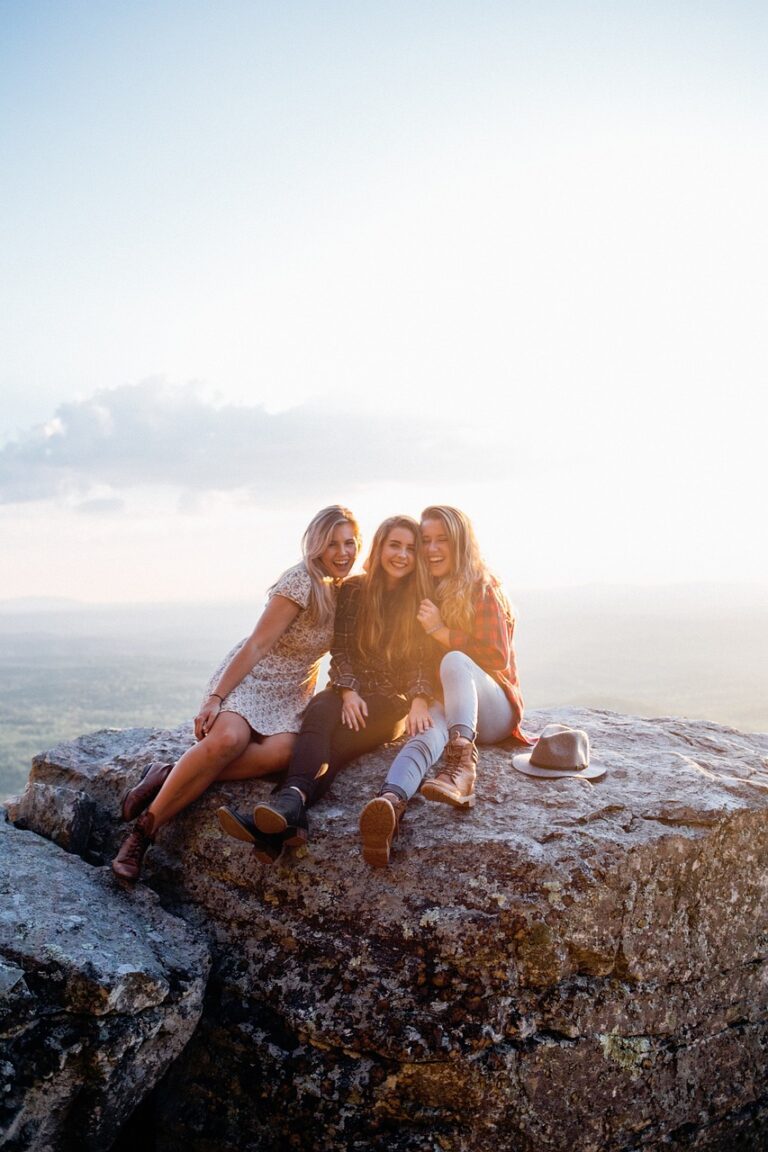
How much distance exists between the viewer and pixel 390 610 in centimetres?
789

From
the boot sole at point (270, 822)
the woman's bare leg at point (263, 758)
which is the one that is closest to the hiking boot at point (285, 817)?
the boot sole at point (270, 822)

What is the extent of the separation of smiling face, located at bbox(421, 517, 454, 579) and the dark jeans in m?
1.44

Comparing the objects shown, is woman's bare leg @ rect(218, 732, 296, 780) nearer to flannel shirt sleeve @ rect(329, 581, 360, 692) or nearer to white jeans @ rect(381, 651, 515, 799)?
flannel shirt sleeve @ rect(329, 581, 360, 692)

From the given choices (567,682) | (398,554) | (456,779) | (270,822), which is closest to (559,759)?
(456,779)

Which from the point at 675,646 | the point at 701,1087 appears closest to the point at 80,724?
the point at 675,646

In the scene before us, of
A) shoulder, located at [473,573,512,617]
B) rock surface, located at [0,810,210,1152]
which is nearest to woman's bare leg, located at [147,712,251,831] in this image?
rock surface, located at [0,810,210,1152]

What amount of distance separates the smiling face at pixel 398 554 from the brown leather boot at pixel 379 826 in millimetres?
2464

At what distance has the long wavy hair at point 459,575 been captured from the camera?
781 centimetres

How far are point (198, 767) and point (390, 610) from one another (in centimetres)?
243

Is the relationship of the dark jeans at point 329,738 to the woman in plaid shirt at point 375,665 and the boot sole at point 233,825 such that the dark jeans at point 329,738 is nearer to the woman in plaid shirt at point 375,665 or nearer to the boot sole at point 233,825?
the woman in plaid shirt at point 375,665

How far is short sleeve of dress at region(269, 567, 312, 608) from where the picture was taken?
7.54 metres

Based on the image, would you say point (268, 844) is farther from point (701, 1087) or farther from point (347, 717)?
point (701, 1087)

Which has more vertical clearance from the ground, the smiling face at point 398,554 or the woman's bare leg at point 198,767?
the smiling face at point 398,554

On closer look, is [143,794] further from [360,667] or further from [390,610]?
[390,610]
